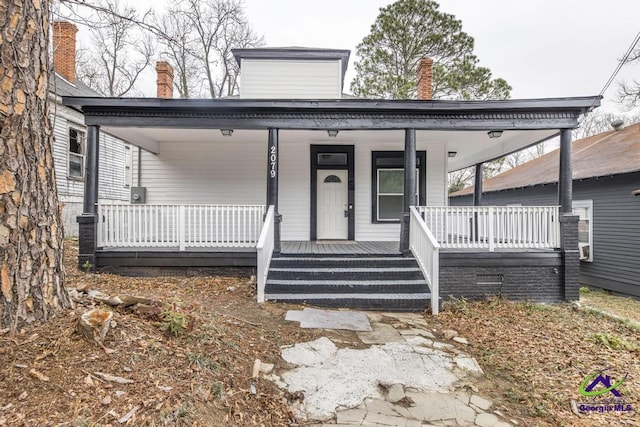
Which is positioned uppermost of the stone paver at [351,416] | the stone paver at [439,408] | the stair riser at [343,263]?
the stair riser at [343,263]

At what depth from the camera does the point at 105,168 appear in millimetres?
12930

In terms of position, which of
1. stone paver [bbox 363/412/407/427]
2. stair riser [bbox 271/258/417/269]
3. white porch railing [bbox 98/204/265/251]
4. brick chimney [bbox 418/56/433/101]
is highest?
brick chimney [bbox 418/56/433/101]

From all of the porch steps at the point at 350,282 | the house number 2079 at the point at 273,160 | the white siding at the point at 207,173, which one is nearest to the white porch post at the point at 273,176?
the house number 2079 at the point at 273,160

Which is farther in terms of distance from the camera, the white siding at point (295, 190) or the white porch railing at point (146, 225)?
the white siding at point (295, 190)

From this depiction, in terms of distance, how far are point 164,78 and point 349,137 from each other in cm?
510

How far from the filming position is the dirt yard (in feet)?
6.40

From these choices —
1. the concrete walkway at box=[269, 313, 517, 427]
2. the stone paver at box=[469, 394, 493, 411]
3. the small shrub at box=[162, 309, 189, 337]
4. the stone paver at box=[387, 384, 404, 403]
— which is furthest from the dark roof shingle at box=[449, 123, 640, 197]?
the small shrub at box=[162, 309, 189, 337]

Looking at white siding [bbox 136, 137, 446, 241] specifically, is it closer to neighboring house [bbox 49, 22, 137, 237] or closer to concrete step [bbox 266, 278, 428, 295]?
neighboring house [bbox 49, 22, 137, 237]

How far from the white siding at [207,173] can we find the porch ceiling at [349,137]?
0.25m

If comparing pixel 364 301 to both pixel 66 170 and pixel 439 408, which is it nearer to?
pixel 439 408

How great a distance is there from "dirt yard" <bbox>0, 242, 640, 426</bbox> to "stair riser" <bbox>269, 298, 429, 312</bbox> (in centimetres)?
39

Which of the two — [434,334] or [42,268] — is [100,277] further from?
[434,334]

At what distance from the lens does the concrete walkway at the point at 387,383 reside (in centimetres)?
254

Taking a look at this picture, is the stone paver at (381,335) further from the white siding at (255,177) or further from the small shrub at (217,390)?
the white siding at (255,177)
